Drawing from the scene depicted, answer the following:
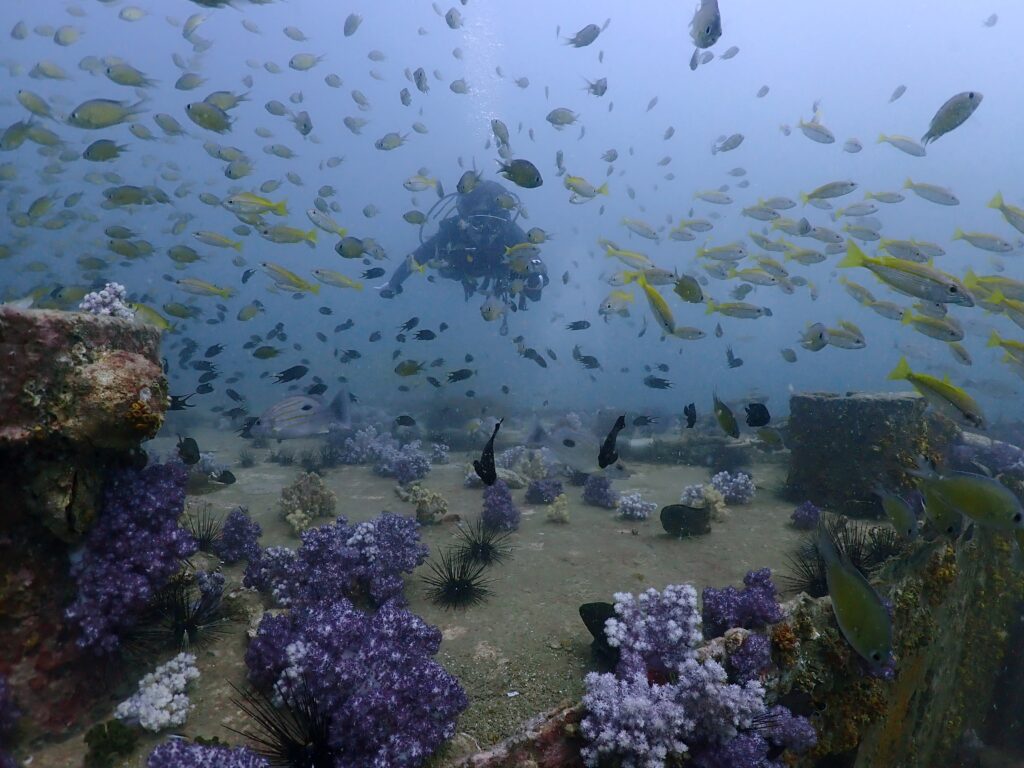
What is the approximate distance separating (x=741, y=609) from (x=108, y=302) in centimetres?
661

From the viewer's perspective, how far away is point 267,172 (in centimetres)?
11494

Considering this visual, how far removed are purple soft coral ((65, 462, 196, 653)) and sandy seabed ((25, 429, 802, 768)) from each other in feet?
2.38

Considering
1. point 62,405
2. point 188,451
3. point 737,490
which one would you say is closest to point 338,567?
point 62,405

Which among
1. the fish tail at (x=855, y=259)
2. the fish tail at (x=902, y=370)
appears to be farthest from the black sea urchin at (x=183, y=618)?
the fish tail at (x=855, y=259)

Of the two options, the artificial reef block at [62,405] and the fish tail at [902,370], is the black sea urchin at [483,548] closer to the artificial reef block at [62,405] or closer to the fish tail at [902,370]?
the artificial reef block at [62,405]

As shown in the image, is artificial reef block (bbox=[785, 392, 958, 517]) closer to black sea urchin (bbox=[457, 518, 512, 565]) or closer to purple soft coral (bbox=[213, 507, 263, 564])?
black sea urchin (bbox=[457, 518, 512, 565])

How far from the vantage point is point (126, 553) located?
404 centimetres

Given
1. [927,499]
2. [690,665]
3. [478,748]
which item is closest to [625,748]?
[690,665]

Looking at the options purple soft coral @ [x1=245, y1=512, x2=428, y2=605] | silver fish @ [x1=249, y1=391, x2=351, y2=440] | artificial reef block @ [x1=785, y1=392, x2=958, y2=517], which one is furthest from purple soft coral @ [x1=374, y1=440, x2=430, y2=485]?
artificial reef block @ [x1=785, y1=392, x2=958, y2=517]

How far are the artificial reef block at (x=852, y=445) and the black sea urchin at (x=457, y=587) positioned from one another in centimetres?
677

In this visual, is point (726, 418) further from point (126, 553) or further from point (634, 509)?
point (126, 553)

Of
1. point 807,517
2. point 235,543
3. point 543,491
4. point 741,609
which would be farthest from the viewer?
point 543,491

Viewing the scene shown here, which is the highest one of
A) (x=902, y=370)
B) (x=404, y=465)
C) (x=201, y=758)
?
(x=902, y=370)

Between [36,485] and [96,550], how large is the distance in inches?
30.1
